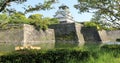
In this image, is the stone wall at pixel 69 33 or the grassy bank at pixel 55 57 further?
the stone wall at pixel 69 33

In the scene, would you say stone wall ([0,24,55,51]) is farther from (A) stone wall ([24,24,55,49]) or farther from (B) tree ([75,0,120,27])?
(B) tree ([75,0,120,27])

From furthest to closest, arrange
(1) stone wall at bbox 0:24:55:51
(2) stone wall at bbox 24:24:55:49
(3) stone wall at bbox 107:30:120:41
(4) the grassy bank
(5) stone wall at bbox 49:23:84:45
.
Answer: (3) stone wall at bbox 107:30:120:41 < (5) stone wall at bbox 49:23:84:45 < (2) stone wall at bbox 24:24:55:49 < (1) stone wall at bbox 0:24:55:51 < (4) the grassy bank

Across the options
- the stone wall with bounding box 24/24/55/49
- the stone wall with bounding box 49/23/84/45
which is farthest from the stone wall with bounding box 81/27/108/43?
the stone wall with bounding box 24/24/55/49

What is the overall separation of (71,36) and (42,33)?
25.3ft

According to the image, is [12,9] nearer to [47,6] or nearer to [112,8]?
[47,6]

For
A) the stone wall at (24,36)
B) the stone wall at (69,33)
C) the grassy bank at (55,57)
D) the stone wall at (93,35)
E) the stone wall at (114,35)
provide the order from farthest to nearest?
the stone wall at (114,35)
the stone wall at (93,35)
the stone wall at (69,33)
the stone wall at (24,36)
the grassy bank at (55,57)

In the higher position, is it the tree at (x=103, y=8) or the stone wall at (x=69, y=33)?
the tree at (x=103, y=8)

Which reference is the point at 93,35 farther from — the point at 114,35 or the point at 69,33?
the point at 114,35

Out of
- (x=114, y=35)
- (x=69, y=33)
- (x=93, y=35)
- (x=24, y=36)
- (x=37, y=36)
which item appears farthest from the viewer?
(x=114, y=35)

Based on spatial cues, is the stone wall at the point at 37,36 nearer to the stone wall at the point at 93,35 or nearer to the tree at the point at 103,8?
the stone wall at the point at 93,35

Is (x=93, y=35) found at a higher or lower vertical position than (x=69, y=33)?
lower

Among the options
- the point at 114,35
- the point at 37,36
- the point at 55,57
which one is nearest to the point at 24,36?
the point at 37,36

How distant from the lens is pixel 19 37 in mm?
60031

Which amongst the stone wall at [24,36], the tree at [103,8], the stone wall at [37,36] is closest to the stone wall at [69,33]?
the stone wall at [37,36]
